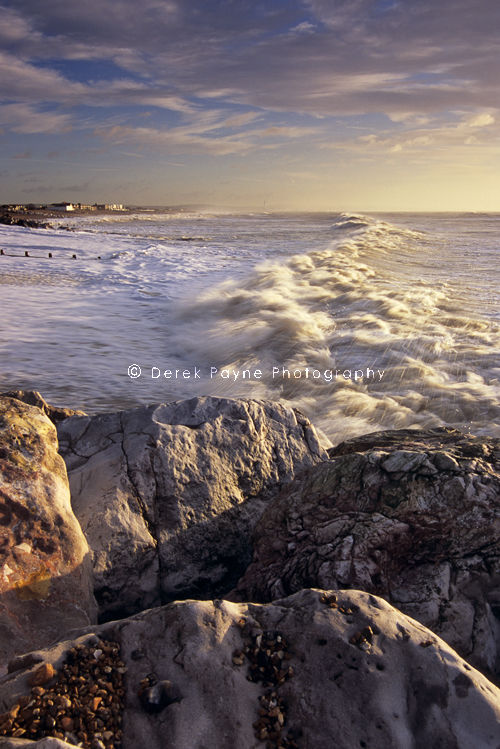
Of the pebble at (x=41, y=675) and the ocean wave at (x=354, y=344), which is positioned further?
the ocean wave at (x=354, y=344)

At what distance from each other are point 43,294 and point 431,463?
13885mm

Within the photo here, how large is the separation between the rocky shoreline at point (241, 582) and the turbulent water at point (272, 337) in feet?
10.8

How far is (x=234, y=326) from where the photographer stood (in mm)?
12344

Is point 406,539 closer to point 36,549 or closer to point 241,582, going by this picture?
point 241,582

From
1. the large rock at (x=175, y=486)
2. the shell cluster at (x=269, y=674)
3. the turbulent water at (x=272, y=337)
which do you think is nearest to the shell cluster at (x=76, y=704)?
the shell cluster at (x=269, y=674)

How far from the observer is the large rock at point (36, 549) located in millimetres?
2598

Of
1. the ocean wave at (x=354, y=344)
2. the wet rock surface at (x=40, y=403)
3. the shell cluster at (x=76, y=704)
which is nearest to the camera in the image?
the shell cluster at (x=76, y=704)

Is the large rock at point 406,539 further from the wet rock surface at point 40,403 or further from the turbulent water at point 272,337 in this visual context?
the turbulent water at point 272,337

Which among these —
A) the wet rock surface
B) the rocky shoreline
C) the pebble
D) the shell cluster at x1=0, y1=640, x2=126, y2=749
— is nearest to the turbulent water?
the wet rock surface

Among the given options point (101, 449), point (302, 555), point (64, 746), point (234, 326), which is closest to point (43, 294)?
point (234, 326)

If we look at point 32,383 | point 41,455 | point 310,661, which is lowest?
point 32,383

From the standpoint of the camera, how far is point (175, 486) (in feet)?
11.5

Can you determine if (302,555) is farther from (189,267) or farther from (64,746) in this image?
(189,267)

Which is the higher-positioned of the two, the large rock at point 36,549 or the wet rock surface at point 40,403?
the wet rock surface at point 40,403
